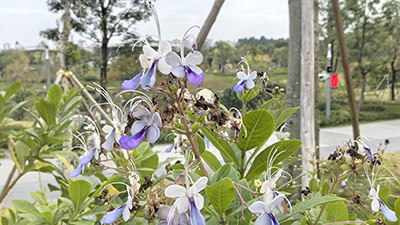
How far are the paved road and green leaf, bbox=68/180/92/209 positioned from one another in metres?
2.87

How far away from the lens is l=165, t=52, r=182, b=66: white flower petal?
26cm

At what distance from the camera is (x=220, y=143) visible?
42cm

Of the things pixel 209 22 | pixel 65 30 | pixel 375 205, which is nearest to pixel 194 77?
pixel 375 205

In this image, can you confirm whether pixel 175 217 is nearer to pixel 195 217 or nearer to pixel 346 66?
pixel 195 217

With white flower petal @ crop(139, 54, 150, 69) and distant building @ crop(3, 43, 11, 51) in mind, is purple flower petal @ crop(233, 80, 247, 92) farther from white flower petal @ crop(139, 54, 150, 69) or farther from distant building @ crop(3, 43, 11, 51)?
distant building @ crop(3, 43, 11, 51)

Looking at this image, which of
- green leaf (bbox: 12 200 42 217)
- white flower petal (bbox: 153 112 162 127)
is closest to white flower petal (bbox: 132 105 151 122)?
white flower petal (bbox: 153 112 162 127)

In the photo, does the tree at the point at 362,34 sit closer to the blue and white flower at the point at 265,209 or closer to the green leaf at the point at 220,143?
the green leaf at the point at 220,143

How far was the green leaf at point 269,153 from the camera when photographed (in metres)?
0.39

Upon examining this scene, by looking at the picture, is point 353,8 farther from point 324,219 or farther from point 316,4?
point 324,219

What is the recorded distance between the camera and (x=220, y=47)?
11.7 ft

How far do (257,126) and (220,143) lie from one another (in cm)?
8

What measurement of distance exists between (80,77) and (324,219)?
4.27 m

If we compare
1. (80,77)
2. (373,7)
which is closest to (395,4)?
(373,7)

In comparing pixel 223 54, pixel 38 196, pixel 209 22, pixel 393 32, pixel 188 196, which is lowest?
pixel 38 196
